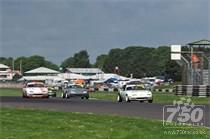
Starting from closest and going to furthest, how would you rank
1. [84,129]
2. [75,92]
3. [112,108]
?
[84,129]
[112,108]
[75,92]

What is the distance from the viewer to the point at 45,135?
12.8 meters

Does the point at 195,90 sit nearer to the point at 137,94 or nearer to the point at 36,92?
the point at 137,94

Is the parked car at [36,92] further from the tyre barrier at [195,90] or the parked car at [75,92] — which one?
the tyre barrier at [195,90]

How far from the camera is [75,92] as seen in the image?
4806 cm

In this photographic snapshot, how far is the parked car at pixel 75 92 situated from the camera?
47156 mm

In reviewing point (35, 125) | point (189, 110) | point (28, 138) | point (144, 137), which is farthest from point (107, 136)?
point (189, 110)

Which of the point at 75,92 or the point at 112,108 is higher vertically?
the point at 75,92

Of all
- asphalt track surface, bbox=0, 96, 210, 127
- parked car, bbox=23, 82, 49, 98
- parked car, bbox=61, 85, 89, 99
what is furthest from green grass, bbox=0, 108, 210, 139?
parked car, bbox=61, 85, 89, 99

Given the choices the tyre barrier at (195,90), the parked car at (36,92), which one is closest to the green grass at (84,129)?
the parked car at (36,92)

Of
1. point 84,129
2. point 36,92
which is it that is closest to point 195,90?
point 36,92

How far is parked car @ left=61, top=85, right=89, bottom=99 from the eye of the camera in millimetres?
47156

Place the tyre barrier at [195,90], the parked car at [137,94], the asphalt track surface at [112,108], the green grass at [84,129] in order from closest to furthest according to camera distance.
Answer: the green grass at [84,129] < the asphalt track surface at [112,108] < the parked car at [137,94] < the tyre barrier at [195,90]

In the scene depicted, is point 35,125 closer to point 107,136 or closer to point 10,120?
point 10,120

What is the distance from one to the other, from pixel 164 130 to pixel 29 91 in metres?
32.2
